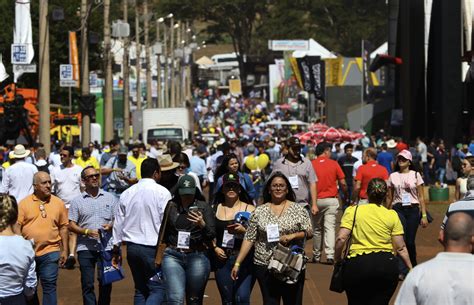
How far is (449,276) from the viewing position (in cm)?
686

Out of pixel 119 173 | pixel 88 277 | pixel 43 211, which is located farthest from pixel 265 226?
pixel 119 173

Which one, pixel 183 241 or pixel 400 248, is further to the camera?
pixel 183 241

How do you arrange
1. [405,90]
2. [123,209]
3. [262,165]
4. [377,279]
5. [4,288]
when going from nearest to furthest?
[4,288], [377,279], [123,209], [262,165], [405,90]

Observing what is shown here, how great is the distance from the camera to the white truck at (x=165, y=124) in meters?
51.8

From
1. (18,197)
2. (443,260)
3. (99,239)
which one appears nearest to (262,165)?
(18,197)

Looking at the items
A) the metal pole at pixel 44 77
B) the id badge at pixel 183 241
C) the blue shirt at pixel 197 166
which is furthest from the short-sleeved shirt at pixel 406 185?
the metal pole at pixel 44 77

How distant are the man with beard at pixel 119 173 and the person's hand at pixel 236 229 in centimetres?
835

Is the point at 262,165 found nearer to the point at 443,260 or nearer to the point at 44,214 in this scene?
the point at 44,214

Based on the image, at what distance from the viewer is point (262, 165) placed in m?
30.3

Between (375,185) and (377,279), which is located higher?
(375,185)

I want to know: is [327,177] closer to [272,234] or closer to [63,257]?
[63,257]

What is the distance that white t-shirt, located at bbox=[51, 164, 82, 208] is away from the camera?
20609mm

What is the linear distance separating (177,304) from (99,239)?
1.80m

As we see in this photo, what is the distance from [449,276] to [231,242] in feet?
15.9
